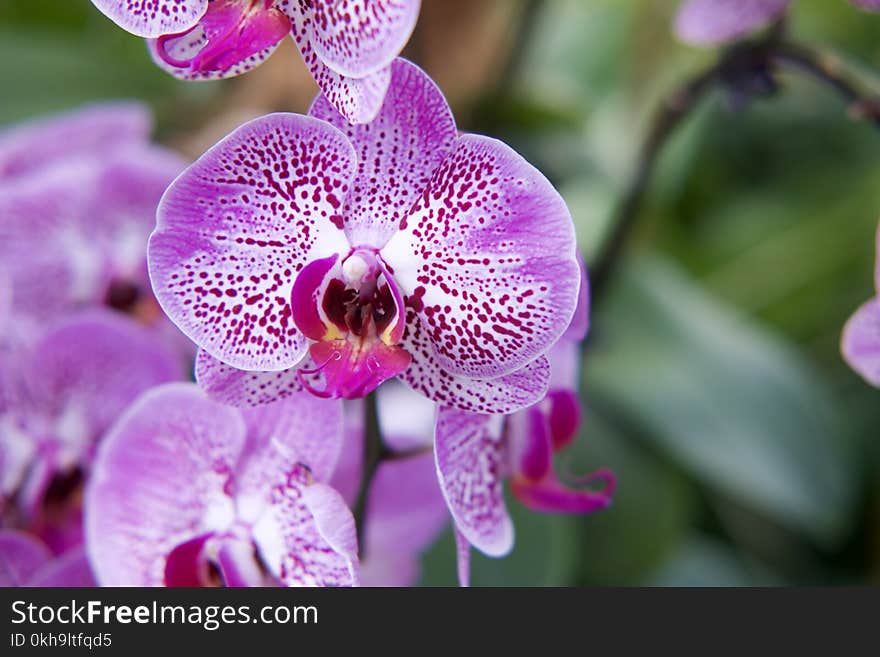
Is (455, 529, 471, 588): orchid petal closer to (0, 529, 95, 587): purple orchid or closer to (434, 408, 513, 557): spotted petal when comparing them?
(434, 408, 513, 557): spotted petal

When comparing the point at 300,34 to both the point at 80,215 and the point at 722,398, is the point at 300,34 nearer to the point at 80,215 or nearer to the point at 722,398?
the point at 80,215

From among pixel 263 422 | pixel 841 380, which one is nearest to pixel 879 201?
pixel 841 380

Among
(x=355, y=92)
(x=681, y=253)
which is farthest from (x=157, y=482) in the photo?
(x=681, y=253)

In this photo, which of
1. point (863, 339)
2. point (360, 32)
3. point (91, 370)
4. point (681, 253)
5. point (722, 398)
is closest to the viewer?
point (360, 32)

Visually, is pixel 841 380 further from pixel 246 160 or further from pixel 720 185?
pixel 246 160

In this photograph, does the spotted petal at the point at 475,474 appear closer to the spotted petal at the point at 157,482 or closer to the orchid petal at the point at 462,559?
the orchid petal at the point at 462,559
